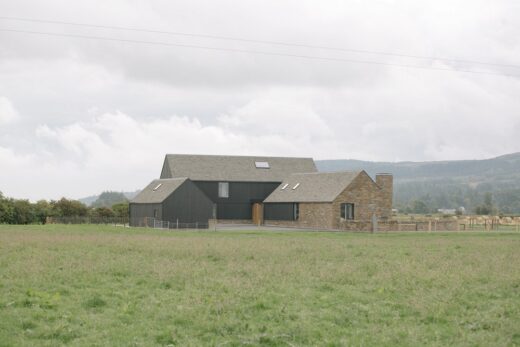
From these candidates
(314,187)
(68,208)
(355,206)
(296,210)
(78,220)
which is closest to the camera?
(355,206)

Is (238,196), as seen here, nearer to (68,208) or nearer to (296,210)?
(296,210)

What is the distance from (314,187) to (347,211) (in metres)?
4.50

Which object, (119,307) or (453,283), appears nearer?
(119,307)

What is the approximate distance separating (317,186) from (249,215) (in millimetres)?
10352

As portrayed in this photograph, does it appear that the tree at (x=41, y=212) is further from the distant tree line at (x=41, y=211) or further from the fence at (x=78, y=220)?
the fence at (x=78, y=220)

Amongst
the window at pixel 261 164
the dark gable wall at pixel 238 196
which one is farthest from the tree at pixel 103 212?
the window at pixel 261 164

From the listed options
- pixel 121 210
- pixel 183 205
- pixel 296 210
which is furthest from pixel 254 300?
pixel 121 210

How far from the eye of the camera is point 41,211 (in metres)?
67.9

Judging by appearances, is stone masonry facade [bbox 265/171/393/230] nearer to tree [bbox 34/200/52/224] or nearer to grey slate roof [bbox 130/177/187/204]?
grey slate roof [bbox 130/177/187/204]

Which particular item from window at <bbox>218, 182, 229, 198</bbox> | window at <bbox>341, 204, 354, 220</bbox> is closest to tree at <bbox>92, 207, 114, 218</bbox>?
window at <bbox>218, 182, 229, 198</bbox>

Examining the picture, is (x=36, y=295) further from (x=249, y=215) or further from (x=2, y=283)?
(x=249, y=215)

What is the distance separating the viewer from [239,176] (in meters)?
70.1

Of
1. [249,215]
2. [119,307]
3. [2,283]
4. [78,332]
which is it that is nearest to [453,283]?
[119,307]

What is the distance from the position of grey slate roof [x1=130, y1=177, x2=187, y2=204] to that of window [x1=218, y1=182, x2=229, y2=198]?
20.5 ft
